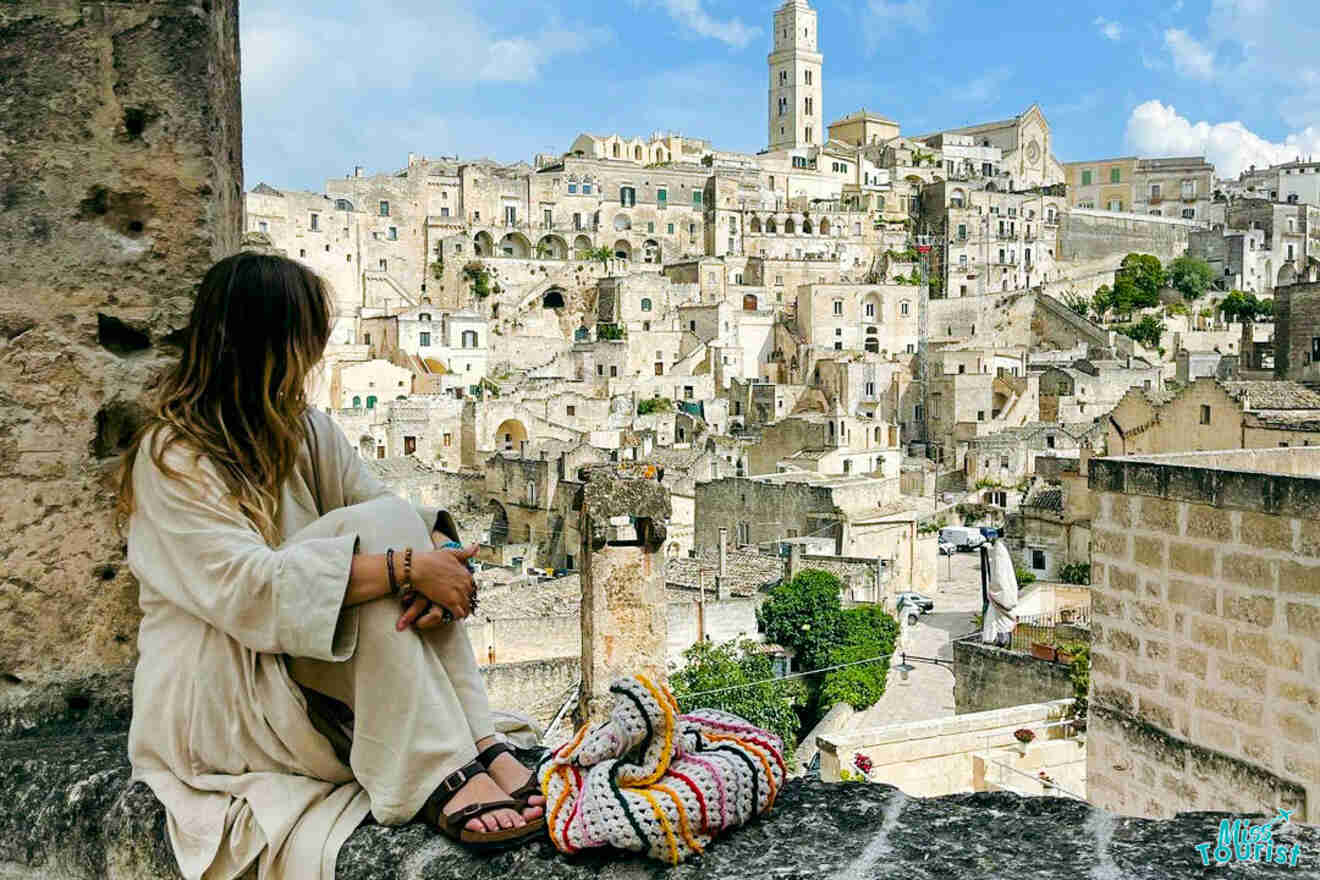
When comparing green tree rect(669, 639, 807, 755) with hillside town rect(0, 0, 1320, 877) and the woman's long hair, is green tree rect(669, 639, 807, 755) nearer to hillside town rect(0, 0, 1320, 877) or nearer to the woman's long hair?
hillside town rect(0, 0, 1320, 877)

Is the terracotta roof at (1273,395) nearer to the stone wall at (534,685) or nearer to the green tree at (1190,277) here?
the stone wall at (534,685)

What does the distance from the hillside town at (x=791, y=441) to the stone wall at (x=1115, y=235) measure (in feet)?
0.79

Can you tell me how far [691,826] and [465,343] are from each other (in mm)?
46482

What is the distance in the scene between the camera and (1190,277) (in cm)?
6775

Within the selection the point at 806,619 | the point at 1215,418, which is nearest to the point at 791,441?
the point at 1215,418

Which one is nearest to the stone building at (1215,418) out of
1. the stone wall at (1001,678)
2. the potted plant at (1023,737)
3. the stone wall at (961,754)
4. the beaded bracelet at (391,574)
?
the stone wall at (1001,678)

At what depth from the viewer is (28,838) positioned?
2740mm

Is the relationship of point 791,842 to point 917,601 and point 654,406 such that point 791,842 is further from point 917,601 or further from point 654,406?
point 654,406

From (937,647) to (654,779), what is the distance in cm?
1769

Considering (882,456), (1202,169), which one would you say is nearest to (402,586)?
(882,456)

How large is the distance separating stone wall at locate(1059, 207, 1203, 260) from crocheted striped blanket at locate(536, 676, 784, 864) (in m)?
76.4

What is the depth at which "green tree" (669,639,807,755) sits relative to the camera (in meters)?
15.3

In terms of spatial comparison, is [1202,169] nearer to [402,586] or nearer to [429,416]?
[429,416]

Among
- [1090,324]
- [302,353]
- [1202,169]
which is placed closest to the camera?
[302,353]
